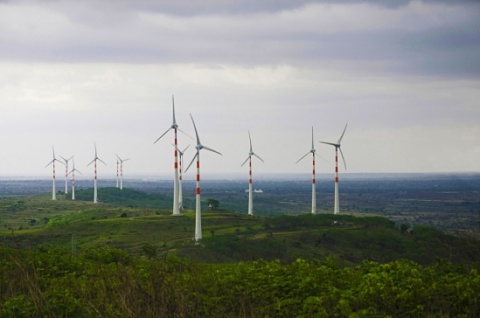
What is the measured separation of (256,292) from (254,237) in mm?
101113

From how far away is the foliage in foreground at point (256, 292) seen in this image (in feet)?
118

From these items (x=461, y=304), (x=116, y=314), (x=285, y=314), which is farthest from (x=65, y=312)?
(x=461, y=304)

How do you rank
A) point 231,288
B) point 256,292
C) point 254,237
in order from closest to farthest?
point 256,292 < point 231,288 < point 254,237

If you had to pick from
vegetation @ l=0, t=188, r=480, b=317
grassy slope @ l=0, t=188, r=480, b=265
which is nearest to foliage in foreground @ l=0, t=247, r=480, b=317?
vegetation @ l=0, t=188, r=480, b=317

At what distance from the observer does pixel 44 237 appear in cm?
13900

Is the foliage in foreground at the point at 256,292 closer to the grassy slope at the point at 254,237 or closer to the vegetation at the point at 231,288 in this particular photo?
the vegetation at the point at 231,288

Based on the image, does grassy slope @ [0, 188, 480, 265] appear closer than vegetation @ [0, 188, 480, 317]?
No

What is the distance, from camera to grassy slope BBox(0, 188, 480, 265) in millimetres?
125250

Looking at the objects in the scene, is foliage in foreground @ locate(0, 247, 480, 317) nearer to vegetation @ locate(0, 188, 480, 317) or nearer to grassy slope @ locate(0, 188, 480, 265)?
vegetation @ locate(0, 188, 480, 317)

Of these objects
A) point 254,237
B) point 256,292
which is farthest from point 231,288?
point 254,237

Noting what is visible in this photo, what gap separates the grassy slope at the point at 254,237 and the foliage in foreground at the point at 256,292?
6521 centimetres

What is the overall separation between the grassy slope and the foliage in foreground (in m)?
65.2

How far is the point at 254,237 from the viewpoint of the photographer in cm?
14175

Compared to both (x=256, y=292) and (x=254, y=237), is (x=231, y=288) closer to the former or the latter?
(x=256, y=292)
